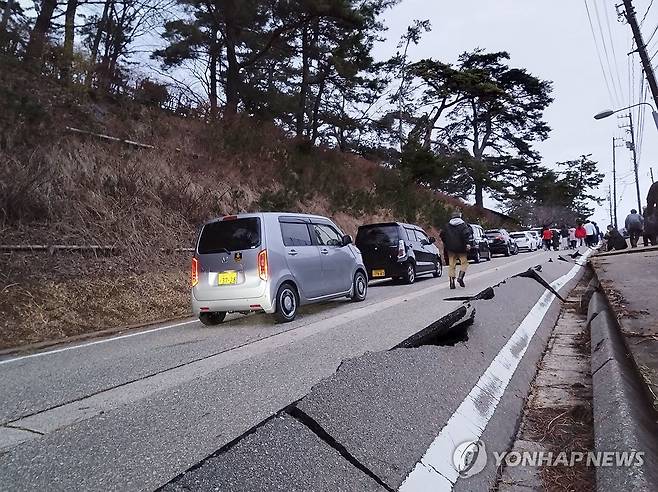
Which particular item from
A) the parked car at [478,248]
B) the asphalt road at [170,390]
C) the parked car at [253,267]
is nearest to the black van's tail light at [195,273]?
the parked car at [253,267]

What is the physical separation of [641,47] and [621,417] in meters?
24.0

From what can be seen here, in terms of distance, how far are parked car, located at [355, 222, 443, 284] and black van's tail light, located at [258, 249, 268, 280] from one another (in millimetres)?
7274

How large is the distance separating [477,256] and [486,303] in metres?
19.1

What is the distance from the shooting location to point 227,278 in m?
8.18

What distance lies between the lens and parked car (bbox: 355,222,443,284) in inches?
583

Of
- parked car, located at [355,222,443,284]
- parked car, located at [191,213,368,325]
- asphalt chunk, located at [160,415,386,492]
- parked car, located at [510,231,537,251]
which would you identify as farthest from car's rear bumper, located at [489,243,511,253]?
asphalt chunk, located at [160,415,386,492]

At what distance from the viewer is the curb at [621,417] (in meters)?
2.54

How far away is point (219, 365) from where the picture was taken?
17.8 feet

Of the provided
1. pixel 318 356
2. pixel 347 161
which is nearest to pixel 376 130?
pixel 347 161

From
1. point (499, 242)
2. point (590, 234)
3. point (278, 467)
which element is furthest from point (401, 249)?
point (590, 234)

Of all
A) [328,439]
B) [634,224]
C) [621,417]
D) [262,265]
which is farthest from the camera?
[634,224]

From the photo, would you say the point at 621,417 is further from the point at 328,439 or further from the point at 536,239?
the point at 536,239

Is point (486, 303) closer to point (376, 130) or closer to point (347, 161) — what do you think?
point (347, 161)

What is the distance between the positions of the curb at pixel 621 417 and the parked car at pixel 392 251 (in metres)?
9.89
